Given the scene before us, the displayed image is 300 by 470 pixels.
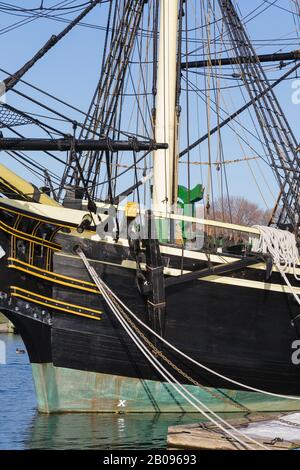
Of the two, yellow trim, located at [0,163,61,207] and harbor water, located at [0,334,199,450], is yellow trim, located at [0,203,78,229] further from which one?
harbor water, located at [0,334,199,450]

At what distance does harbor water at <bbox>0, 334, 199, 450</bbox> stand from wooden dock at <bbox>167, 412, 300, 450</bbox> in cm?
50

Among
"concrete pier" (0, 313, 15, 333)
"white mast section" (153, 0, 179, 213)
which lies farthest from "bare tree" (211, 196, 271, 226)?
"white mast section" (153, 0, 179, 213)

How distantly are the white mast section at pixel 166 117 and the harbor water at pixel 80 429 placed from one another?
14.3 feet

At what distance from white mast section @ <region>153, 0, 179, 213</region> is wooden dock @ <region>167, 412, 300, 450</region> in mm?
5355

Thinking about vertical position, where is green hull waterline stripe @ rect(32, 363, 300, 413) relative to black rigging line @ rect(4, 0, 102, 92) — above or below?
below

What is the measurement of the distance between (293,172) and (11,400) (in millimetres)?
7950

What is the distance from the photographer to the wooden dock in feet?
42.0

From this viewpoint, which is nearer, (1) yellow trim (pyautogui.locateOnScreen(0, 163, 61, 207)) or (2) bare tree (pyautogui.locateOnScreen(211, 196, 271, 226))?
(1) yellow trim (pyautogui.locateOnScreen(0, 163, 61, 207))

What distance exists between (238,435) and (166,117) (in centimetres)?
764

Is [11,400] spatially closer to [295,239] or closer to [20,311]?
[20,311]

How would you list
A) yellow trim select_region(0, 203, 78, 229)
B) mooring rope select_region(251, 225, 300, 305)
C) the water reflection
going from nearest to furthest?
the water reflection → yellow trim select_region(0, 203, 78, 229) → mooring rope select_region(251, 225, 300, 305)

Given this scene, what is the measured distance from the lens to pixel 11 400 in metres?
19.7

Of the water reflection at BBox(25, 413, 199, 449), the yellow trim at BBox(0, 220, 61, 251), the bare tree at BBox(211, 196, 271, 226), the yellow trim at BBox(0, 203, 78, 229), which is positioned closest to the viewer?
the water reflection at BBox(25, 413, 199, 449)

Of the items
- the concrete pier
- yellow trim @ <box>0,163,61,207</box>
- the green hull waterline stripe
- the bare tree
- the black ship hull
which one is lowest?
the green hull waterline stripe
